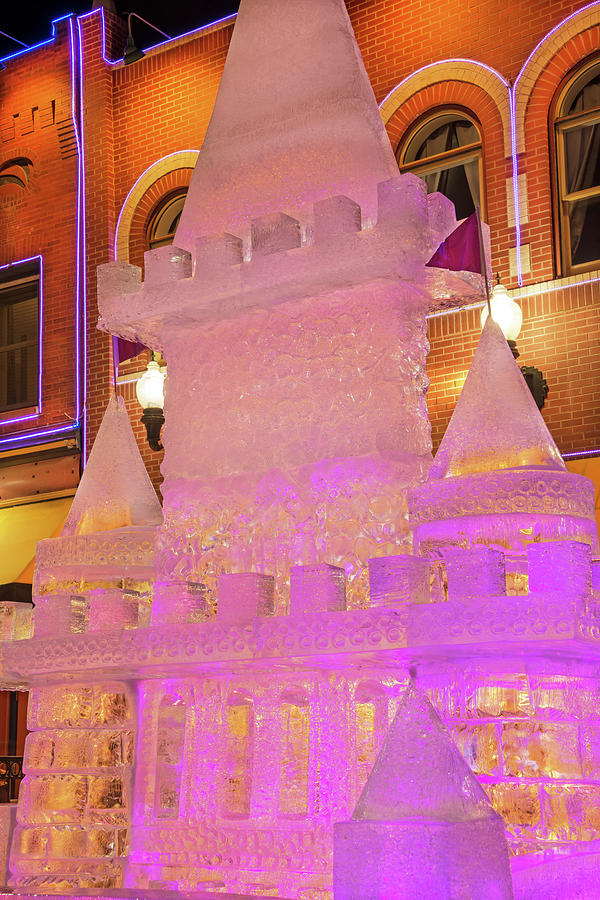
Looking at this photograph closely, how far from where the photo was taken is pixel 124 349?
6719 mm

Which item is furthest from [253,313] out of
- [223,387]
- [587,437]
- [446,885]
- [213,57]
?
[213,57]

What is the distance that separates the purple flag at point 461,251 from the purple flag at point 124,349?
6.24ft

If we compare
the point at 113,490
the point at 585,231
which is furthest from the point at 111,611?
the point at 585,231

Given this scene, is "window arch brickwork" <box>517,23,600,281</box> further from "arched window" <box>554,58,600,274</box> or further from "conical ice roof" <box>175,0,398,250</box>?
"conical ice roof" <box>175,0,398,250</box>

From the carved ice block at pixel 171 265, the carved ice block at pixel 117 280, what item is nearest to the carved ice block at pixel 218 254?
the carved ice block at pixel 171 265

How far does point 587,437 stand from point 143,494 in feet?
23.2

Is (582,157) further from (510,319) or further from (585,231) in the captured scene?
(510,319)

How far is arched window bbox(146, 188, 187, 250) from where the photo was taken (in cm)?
1584

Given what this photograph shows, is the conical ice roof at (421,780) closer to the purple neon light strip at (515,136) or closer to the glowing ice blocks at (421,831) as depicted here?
the glowing ice blocks at (421,831)

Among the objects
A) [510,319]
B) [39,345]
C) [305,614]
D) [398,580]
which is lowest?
[305,614]

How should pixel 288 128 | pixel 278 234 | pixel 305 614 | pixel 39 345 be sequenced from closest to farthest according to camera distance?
pixel 305 614, pixel 278 234, pixel 288 128, pixel 39 345

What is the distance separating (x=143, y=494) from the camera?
20.5 feet

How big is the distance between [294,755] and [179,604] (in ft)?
2.65

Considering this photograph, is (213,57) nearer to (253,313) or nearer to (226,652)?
(253,313)
